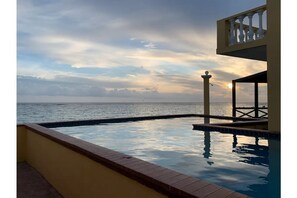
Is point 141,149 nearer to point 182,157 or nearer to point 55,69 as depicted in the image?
point 182,157

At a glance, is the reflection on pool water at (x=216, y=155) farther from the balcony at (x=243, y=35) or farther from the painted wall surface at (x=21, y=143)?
the balcony at (x=243, y=35)

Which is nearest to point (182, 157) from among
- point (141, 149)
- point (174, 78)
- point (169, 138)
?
point (141, 149)

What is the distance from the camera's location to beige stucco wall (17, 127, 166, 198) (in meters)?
3.00

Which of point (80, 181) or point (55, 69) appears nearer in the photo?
point (80, 181)

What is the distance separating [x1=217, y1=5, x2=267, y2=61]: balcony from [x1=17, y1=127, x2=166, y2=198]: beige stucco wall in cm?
905

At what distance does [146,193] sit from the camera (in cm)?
264

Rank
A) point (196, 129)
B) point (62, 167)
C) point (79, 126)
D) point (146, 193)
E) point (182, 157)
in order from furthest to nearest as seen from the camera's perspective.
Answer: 1. point (79, 126)
2. point (196, 129)
3. point (182, 157)
4. point (62, 167)
5. point (146, 193)

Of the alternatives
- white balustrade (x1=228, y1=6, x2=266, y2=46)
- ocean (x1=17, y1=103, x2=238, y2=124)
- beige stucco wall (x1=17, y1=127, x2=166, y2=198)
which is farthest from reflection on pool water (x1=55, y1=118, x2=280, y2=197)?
ocean (x1=17, y1=103, x2=238, y2=124)

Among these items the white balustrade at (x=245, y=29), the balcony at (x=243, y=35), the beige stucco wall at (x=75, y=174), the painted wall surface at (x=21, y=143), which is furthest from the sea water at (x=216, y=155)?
the white balustrade at (x=245, y=29)

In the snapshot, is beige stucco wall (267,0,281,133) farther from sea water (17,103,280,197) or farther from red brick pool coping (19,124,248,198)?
red brick pool coping (19,124,248,198)
